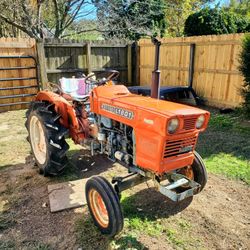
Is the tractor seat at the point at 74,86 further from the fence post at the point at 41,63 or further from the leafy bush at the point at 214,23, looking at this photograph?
the leafy bush at the point at 214,23

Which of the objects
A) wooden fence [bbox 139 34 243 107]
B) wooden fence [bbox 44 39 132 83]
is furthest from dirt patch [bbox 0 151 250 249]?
wooden fence [bbox 44 39 132 83]

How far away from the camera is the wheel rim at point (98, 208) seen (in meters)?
2.46

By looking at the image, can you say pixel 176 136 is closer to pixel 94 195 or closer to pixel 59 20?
pixel 94 195

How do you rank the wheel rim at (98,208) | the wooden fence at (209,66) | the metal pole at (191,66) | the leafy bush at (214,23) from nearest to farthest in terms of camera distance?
1. the wheel rim at (98,208)
2. the wooden fence at (209,66)
3. the metal pole at (191,66)
4. the leafy bush at (214,23)

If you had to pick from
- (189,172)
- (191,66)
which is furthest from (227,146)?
(191,66)

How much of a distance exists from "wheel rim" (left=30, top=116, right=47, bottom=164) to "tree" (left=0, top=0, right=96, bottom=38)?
276 inches

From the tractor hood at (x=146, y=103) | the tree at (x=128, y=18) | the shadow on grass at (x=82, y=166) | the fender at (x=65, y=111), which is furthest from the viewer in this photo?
the tree at (x=128, y=18)

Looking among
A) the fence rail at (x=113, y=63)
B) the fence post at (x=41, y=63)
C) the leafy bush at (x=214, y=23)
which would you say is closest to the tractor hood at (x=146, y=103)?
the fence rail at (x=113, y=63)

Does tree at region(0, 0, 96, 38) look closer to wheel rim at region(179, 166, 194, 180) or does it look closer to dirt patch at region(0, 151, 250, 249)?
dirt patch at region(0, 151, 250, 249)

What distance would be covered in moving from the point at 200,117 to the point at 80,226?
1479mm

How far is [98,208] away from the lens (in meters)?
2.55

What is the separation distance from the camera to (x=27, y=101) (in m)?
7.41

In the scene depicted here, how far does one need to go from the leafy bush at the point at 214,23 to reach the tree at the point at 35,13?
4402mm

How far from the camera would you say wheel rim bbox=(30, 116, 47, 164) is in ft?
12.3
